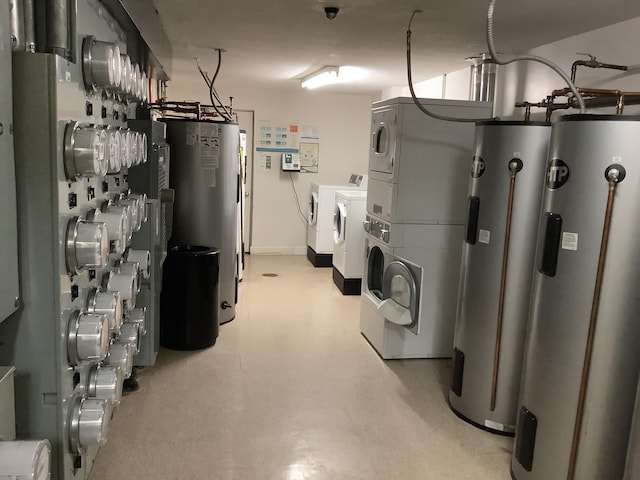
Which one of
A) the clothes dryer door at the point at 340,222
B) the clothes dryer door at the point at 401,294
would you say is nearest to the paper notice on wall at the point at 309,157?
→ the clothes dryer door at the point at 340,222

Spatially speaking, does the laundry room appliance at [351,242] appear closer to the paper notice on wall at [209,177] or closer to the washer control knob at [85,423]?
the paper notice on wall at [209,177]

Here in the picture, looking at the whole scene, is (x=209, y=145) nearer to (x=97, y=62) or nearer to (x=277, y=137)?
(x=97, y=62)

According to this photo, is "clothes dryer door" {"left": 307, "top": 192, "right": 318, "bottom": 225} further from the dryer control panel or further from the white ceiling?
the dryer control panel

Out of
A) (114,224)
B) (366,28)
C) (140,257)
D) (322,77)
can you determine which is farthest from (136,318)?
(322,77)

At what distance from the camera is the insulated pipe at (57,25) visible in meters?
1.48

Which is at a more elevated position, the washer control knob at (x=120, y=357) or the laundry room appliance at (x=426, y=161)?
the laundry room appliance at (x=426, y=161)

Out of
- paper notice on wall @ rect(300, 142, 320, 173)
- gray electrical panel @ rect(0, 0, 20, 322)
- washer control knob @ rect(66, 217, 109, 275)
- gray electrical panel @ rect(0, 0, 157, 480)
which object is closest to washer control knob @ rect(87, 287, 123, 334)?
gray electrical panel @ rect(0, 0, 157, 480)

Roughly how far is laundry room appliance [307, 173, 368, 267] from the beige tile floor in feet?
7.58

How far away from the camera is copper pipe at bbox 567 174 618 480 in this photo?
6.36 ft

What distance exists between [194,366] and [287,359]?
2.07 feet

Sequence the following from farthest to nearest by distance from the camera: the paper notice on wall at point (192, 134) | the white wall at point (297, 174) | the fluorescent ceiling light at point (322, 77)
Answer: the white wall at point (297, 174) < the fluorescent ceiling light at point (322, 77) < the paper notice on wall at point (192, 134)

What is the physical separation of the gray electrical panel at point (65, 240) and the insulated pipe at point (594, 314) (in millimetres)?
1744

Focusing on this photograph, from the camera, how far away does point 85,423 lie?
159cm

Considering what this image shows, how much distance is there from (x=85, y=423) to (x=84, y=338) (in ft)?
0.89
